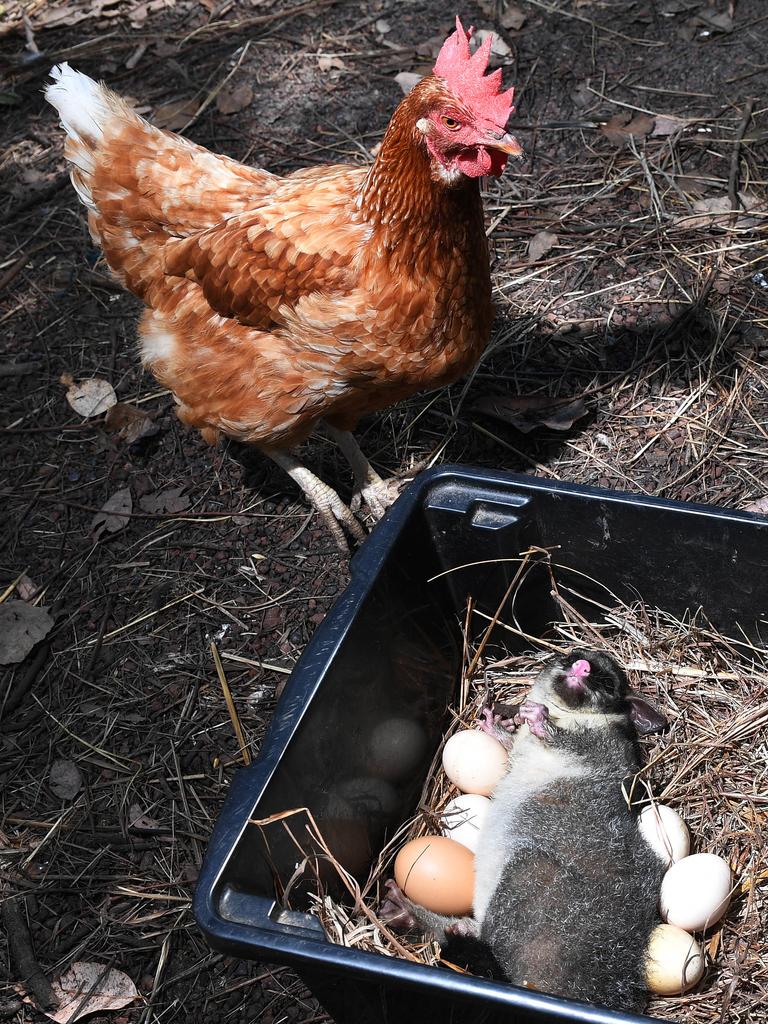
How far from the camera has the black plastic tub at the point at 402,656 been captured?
5.65 feet

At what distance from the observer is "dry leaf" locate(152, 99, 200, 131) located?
4516 mm

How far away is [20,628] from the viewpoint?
9.96 feet

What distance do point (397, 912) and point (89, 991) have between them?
81 cm

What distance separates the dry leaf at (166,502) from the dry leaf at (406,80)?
2.33 meters

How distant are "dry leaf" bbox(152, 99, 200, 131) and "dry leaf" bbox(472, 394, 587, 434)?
2304 mm

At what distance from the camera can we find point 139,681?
2873 millimetres

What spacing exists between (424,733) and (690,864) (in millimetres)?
722

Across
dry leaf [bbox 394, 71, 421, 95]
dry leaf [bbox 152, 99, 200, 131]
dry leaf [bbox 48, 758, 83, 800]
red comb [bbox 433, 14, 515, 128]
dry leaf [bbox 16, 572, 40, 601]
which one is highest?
red comb [bbox 433, 14, 515, 128]

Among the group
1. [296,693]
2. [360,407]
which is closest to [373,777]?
[296,693]

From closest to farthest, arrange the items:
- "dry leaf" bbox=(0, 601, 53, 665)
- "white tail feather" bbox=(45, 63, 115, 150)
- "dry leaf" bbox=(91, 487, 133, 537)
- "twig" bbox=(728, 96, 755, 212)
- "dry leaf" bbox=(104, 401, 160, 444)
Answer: "dry leaf" bbox=(0, 601, 53, 665), "white tail feather" bbox=(45, 63, 115, 150), "dry leaf" bbox=(91, 487, 133, 537), "dry leaf" bbox=(104, 401, 160, 444), "twig" bbox=(728, 96, 755, 212)

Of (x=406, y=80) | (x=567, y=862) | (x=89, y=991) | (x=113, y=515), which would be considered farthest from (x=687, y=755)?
(x=406, y=80)

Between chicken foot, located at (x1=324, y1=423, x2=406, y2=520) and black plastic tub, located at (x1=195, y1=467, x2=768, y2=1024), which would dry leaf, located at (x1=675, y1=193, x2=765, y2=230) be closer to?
chicken foot, located at (x1=324, y1=423, x2=406, y2=520)

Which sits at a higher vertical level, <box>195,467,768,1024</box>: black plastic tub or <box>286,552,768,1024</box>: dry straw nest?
<box>195,467,768,1024</box>: black plastic tub

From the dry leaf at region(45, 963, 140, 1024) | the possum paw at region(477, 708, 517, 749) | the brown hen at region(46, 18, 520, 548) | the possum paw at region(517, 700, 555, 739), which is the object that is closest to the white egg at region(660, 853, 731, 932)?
the possum paw at region(517, 700, 555, 739)
